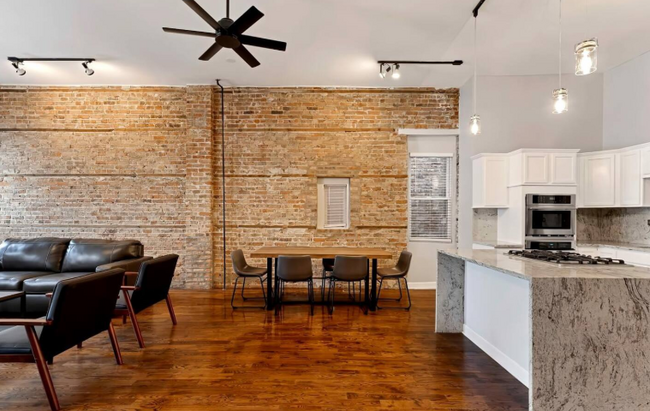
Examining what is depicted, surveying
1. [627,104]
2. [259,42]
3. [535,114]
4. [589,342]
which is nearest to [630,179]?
[627,104]

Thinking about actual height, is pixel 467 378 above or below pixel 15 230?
below

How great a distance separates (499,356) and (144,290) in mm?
3473

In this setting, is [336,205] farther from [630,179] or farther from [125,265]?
[630,179]

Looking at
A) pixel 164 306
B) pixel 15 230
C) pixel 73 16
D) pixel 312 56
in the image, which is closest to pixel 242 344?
pixel 164 306

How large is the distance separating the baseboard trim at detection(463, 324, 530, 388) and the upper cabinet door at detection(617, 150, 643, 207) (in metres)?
3.05

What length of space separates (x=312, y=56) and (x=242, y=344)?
3829mm

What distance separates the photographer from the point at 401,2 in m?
3.39

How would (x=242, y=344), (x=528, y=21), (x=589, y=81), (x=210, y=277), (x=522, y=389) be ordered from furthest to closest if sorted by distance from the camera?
(x=210, y=277)
(x=589, y=81)
(x=528, y=21)
(x=242, y=344)
(x=522, y=389)

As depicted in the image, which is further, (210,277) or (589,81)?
(210,277)

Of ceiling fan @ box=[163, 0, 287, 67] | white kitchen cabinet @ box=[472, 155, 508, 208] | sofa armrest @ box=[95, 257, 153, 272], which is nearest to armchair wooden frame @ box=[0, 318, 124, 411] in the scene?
sofa armrest @ box=[95, 257, 153, 272]

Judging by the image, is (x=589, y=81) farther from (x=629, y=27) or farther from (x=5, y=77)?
(x=5, y=77)

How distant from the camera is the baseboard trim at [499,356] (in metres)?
2.57

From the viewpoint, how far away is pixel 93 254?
4363 mm

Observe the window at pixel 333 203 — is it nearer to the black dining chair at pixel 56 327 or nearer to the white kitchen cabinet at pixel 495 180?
the white kitchen cabinet at pixel 495 180
